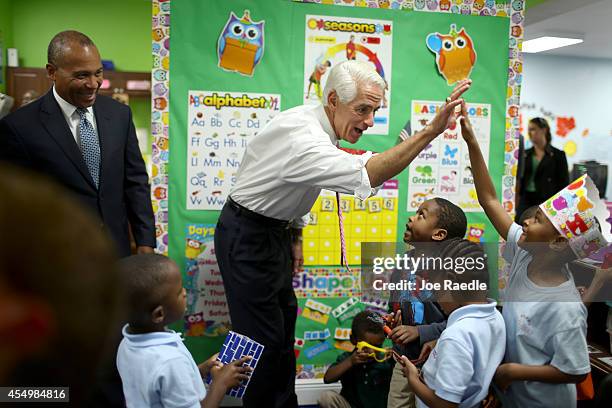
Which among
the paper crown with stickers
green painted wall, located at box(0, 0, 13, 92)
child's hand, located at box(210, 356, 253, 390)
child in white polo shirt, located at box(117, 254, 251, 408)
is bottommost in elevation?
child's hand, located at box(210, 356, 253, 390)

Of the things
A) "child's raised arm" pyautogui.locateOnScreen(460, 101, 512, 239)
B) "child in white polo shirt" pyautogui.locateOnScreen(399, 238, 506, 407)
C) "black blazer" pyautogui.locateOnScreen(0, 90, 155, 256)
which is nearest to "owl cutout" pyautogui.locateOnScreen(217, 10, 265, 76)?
"black blazer" pyautogui.locateOnScreen(0, 90, 155, 256)

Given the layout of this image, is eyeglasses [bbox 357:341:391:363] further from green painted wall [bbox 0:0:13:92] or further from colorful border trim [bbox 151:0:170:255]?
green painted wall [bbox 0:0:13:92]

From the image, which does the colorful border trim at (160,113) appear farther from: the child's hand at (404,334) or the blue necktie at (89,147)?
the child's hand at (404,334)

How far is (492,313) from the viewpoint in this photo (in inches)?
62.0

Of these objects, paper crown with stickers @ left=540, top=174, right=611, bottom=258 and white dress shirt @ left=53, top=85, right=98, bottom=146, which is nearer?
paper crown with stickers @ left=540, top=174, right=611, bottom=258

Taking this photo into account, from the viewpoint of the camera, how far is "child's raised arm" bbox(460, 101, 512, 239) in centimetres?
191

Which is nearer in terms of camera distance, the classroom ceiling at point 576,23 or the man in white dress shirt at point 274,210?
the man in white dress shirt at point 274,210

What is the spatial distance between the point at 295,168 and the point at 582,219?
89 cm

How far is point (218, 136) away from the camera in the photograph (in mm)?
2695

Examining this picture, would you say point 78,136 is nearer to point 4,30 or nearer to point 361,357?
point 361,357

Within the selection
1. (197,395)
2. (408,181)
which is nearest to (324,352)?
(408,181)

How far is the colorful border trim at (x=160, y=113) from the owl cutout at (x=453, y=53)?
4.25 ft

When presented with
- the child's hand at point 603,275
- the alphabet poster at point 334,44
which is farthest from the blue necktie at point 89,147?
the child's hand at point 603,275

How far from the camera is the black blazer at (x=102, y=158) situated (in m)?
2.03
